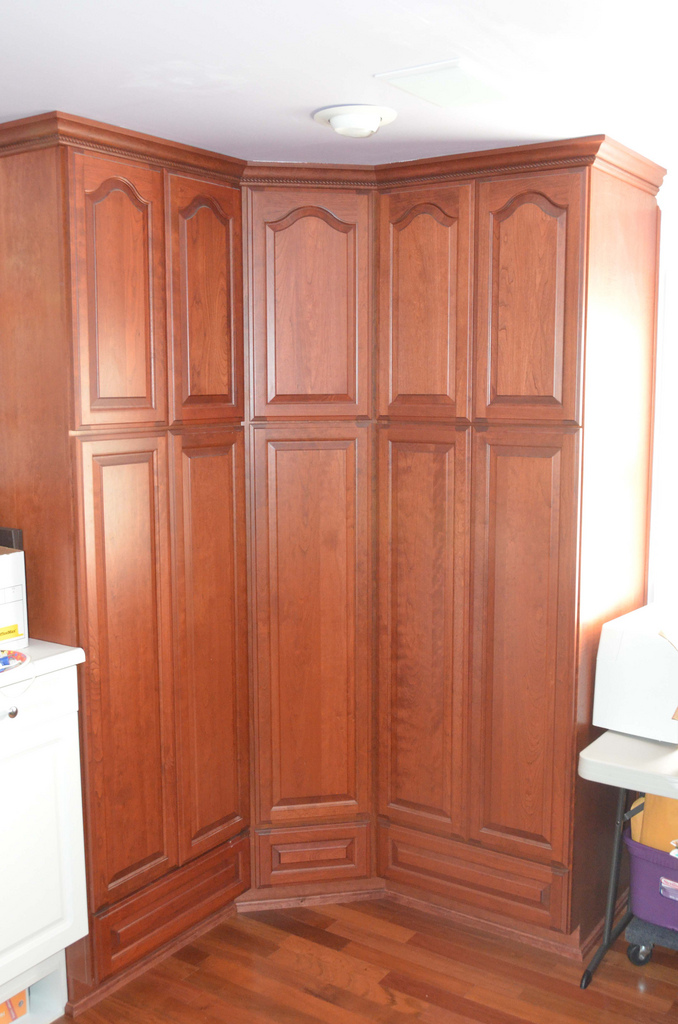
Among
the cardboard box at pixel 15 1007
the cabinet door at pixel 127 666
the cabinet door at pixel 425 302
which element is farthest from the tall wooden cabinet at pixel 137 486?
the cabinet door at pixel 425 302

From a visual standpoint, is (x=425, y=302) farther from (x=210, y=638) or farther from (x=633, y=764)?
(x=633, y=764)

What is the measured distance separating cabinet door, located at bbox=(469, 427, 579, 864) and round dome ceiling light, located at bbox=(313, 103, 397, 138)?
94 cm

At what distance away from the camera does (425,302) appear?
2908 mm

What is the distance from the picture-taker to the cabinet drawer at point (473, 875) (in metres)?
2.88

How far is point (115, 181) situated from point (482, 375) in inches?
46.1

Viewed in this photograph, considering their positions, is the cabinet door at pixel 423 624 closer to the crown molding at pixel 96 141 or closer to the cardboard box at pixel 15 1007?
the crown molding at pixel 96 141

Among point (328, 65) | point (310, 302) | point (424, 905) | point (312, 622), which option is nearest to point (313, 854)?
point (424, 905)

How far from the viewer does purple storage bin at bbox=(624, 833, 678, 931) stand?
2740 millimetres

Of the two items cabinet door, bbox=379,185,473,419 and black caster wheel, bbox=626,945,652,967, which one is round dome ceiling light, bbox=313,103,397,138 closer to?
cabinet door, bbox=379,185,473,419

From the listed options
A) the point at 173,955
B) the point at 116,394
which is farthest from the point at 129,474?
the point at 173,955

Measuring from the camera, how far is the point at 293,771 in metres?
3.13

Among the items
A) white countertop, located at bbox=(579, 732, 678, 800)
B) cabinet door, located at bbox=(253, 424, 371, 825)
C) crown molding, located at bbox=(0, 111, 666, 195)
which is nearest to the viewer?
crown molding, located at bbox=(0, 111, 666, 195)

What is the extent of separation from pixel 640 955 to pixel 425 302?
2.06 m

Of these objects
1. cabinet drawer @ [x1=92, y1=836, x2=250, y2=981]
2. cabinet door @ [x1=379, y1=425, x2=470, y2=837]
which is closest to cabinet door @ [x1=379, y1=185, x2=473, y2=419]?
cabinet door @ [x1=379, y1=425, x2=470, y2=837]
